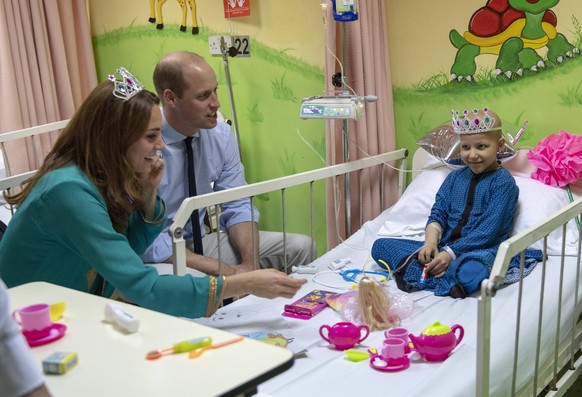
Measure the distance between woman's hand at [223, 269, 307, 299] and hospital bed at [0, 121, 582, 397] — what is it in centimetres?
22

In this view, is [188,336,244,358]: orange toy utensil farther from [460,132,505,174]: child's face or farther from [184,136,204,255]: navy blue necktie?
[460,132,505,174]: child's face

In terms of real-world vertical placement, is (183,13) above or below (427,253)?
above

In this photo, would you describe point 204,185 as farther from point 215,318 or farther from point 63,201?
point 63,201

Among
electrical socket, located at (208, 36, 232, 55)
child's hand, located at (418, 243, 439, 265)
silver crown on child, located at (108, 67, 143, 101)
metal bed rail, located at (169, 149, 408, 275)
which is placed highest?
electrical socket, located at (208, 36, 232, 55)

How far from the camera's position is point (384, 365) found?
5.98 ft

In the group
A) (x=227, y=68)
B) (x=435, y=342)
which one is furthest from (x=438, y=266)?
(x=227, y=68)

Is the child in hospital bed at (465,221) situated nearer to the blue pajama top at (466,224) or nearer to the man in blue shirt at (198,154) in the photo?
the blue pajama top at (466,224)

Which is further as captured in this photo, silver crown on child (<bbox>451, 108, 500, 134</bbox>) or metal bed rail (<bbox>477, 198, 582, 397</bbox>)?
silver crown on child (<bbox>451, 108, 500, 134</bbox>)

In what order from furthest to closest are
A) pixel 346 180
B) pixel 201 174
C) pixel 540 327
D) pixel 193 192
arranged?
pixel 346 180 < pixel 201 174 < pixel 193 192 < pixel 540 327

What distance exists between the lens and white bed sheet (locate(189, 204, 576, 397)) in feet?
5.66

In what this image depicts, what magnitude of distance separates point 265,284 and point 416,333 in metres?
0.53

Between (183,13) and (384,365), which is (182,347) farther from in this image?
(183,13)

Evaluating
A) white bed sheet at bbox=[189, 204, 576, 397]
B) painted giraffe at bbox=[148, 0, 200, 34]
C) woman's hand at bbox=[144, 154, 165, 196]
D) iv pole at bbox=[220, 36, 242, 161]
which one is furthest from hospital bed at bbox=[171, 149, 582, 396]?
painted giraffe at bbox=[148, 0, 200, 34]

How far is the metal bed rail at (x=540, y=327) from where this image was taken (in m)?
1.50
